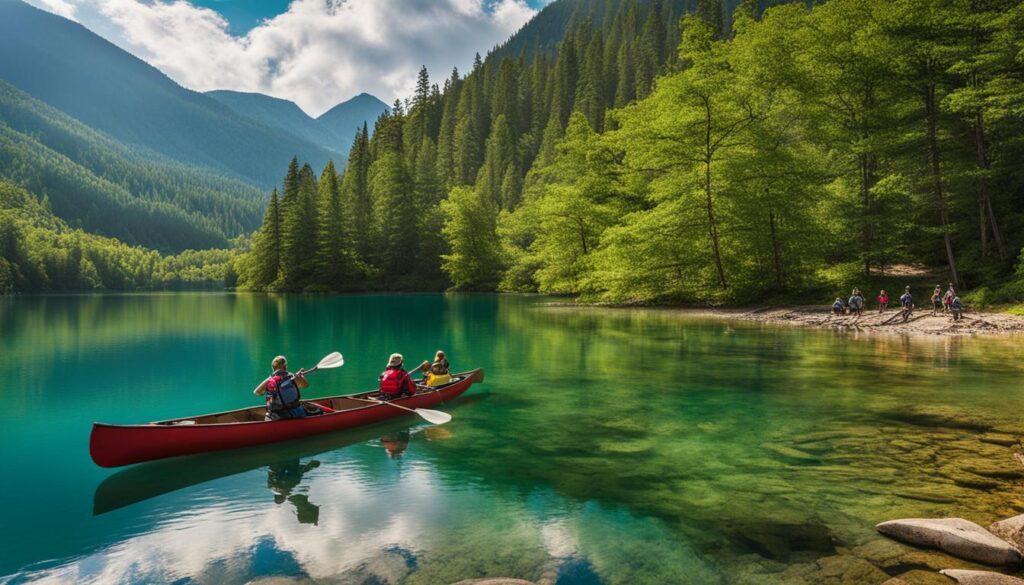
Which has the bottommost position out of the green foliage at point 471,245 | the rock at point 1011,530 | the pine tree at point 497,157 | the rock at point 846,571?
the rock at point 846,571

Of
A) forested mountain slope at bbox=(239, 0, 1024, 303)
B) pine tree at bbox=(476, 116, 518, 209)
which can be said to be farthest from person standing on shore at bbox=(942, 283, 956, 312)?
pine tree at bbox=(476, 116, 518, 209)

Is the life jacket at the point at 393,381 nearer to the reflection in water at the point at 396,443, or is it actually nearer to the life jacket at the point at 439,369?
the reflection in water at the point at 396,443

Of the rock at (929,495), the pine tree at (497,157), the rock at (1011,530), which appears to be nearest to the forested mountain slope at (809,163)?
the rock at (929,495)

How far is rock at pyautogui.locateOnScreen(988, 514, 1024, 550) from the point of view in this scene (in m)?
6.05

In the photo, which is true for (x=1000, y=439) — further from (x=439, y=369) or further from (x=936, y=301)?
(x=936, y=301)

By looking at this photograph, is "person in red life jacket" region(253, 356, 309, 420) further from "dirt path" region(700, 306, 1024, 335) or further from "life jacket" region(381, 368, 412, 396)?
"dirt path" region(700, 306, 1024, 335)

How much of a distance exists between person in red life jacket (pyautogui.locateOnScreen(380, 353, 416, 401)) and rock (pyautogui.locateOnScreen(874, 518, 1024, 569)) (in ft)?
30.2

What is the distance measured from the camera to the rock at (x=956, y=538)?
5715 mm

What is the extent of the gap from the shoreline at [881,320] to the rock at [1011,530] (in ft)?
71.6

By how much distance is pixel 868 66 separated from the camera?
1308 inches

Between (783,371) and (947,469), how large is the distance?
→ 29.4ft

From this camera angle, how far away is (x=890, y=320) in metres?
27.9

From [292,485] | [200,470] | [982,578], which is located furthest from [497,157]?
[982,578]

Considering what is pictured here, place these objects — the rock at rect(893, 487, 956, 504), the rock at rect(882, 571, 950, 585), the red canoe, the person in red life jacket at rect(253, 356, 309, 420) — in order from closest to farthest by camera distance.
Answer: the rock at rect(882, 571, 950, 585), the rock at rect(893, 487, 956, 504), the red canoe, the person in red life jacket at rect(253, 356, 309, 420)
